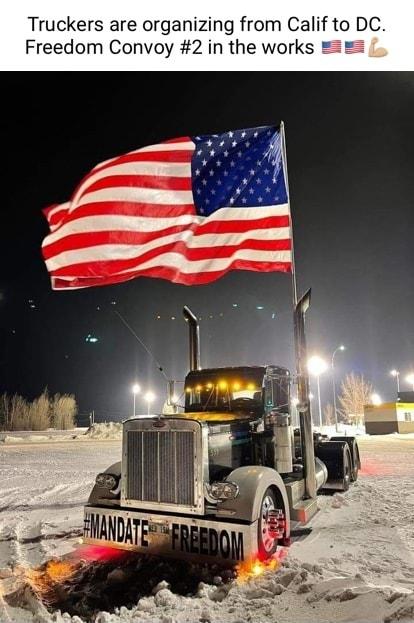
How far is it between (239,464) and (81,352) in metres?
74.6

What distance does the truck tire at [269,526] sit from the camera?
498 cm

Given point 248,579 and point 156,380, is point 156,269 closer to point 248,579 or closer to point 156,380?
point 248,579

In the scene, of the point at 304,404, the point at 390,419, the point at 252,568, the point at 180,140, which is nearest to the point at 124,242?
the point at 180,140

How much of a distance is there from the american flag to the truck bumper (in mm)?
3700

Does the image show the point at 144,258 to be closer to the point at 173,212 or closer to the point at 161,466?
the point at 173,212

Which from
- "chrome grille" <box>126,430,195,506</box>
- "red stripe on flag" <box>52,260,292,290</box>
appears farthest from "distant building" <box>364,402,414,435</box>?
"chrome grille" <box>126,430,195,506</box>

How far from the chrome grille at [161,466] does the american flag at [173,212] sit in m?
2.92

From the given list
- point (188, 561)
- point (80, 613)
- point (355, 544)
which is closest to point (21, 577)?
point (80, 613)

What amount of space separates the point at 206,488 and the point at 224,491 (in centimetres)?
24

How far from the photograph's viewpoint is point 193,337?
863 centimetres

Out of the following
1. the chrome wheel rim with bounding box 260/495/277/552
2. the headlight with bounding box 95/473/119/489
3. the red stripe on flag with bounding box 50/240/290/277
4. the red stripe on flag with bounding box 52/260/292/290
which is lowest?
the chrome wheel rim with bounding box 260/495/277/552

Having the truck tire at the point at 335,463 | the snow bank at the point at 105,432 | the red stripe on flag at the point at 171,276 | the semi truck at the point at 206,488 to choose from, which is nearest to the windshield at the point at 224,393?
the semi truck at the point at 206,488

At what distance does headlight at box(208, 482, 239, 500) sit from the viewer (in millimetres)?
4855

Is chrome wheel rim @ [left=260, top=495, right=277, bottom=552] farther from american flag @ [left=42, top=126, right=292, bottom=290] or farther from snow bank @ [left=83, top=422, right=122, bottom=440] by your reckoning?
snow bank @ [left=83, top=422, right=122, bottom=440]
